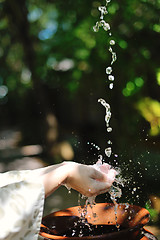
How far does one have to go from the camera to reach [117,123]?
341 centimetres

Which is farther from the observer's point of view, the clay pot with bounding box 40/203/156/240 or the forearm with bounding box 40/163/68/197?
the clay pot with bounding box 40/203/156/240

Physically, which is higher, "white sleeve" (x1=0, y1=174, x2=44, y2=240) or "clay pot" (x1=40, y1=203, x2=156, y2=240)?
"white sleeve" (x1=0, y1=174, x2=44, y2=240)

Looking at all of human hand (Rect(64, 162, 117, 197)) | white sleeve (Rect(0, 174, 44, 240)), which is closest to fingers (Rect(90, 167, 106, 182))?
human hand (Rect(64, 162, 117, 197))

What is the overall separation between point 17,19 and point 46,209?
2.76 meters

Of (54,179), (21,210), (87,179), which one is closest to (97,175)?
(87,179)

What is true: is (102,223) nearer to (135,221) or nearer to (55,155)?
(135,221)

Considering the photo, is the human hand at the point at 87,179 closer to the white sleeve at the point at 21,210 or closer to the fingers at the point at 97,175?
the fingers at the point at 97,175

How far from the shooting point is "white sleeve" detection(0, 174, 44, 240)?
1042mm

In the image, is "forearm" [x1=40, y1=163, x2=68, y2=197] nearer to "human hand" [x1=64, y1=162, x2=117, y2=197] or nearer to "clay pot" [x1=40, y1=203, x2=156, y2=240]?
"human hand" [x1=64, y1=162, x2=117, y2=197]

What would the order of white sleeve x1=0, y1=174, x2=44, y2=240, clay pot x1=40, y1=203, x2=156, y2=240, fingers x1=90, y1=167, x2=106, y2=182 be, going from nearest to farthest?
white sleeve x1=0, y1=174, x2=44, y2=240 < fingers x1=90, y1=167, x2=106, y2=182 < clay pot x1=40, y1=203, x2=156, y2=240

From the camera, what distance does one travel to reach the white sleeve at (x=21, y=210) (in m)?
1.04

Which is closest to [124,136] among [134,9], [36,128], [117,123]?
[117,123]

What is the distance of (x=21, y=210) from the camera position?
106cm

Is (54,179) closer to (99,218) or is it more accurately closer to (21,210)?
(21,210)
